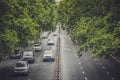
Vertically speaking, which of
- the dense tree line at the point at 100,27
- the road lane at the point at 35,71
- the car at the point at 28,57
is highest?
the dense tree line at the point at 100,27

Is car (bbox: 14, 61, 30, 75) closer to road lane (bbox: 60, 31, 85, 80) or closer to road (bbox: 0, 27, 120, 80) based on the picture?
road (bbox: 0, 27, 120, 80)

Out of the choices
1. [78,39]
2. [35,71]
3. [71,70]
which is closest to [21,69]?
[35,71]

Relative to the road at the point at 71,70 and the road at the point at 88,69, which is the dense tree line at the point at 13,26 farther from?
the road at the point at 88,69

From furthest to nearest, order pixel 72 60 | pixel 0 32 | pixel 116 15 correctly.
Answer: pixel 72 60
pixel 0 32
pixel 116 15

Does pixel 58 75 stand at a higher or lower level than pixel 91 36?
lower

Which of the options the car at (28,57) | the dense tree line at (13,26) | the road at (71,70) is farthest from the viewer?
the car at (28,57)

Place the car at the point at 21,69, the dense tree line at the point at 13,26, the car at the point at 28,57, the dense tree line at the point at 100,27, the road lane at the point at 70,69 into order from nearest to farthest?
the dense tree line at the point at 100,27 < the dense tree line at the point at 13,26 < the road lane at the point at 70,69 < the car at the point at 21,69 < the car at the point at 28,57

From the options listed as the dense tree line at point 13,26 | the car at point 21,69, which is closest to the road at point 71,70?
the car at point 21,69

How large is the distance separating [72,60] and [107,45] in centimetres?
2420

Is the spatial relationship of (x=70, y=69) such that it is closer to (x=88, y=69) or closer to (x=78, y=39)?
(x=88, y=69)

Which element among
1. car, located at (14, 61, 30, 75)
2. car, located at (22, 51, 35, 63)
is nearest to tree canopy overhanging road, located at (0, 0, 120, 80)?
car, located at (14, 61, 30, 75)

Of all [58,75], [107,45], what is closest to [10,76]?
[58,75]

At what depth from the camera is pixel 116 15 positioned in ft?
118

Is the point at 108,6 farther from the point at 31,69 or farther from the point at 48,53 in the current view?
the point at 48,53
